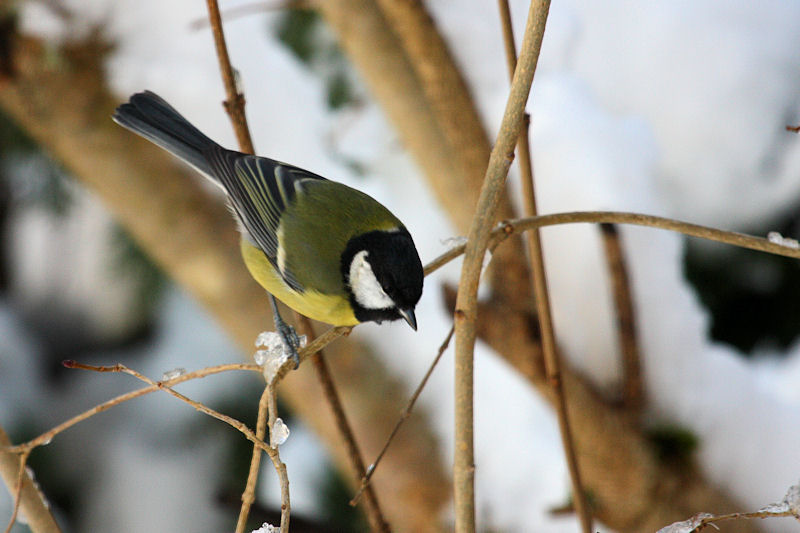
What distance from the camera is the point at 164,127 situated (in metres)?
1.15

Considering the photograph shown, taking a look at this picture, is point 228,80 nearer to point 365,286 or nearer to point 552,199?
point 365,286

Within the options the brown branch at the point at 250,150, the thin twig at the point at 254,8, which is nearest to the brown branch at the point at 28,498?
the brown branch at the point at 250,150

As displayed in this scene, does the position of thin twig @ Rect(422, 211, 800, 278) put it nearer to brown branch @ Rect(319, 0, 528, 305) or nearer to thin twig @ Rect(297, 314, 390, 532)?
thin twig @ Rect(297, 314, 390, 532)

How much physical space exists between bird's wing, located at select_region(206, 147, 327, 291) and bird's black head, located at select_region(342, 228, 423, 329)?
0.11 metres

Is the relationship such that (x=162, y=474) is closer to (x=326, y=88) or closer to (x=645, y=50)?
(x=326, y=88)

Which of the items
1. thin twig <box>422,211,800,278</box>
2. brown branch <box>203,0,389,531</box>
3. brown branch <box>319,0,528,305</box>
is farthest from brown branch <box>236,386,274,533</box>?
brown branch <box>319,0,528,305</box>

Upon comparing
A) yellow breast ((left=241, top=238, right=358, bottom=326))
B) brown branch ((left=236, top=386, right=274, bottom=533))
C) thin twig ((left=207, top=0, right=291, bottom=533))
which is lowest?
brown branch ((left=236, top=386, right=274, bottom=533))

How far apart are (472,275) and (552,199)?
0.85m

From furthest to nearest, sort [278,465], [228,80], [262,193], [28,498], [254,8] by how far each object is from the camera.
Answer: [254,8]
[262,193]
[228,80]
[28,498]
[278,465]

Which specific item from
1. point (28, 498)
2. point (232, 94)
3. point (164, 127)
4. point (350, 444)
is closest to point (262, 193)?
point (164, 127)

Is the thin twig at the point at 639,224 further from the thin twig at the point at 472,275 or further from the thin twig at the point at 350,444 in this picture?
→ the thin twig at the point at 350,444

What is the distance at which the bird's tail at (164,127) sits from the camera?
111 centimetres

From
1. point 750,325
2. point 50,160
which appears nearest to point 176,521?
point 50,160

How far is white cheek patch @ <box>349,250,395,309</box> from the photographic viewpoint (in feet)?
3.34
